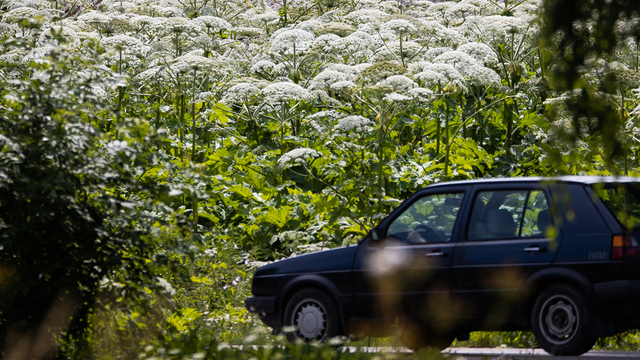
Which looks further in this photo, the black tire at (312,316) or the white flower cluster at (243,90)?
the white flower cluster at (243,90)

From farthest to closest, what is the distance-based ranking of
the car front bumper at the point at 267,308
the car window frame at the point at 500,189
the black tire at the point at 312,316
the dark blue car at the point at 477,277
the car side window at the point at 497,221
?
1. the car front bumper at the point at 267,308
2. the black tire at the point at 312,316
3. the car side window at the point at 497,221
4. the car window frame at the point at 500,189
5. the dark blue car at the point at 477,277

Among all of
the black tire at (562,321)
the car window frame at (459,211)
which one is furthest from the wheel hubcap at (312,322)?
the black tire at (562,321)

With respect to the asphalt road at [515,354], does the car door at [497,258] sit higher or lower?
higher

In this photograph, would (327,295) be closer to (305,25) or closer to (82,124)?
(82,124)

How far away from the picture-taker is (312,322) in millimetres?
7371

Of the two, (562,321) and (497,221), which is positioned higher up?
(497,221)

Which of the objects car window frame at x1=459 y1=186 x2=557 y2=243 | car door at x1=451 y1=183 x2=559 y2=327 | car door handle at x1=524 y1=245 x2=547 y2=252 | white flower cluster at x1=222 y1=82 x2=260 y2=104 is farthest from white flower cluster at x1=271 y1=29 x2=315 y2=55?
car door handle at x1=524 y1=245 x2=547 y2=252

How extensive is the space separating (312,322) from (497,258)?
74.1 inches

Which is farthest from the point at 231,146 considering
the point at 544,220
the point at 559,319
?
the point at 559,319

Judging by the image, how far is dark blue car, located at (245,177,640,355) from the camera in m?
6.18

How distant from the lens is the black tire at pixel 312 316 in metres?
7.31

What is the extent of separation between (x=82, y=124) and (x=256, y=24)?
46.6 ft

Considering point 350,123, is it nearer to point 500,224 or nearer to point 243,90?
point 243,90

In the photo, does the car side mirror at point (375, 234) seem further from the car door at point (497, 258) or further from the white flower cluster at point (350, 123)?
the white flower cluster at point (350, 123)
